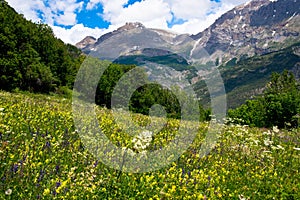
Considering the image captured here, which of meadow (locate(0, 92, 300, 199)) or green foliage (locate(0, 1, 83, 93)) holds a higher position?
green foliage (locate(0, 1, 83, 93))

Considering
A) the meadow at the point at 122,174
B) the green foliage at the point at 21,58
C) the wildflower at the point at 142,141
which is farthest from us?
the green foliage at the point at 21,58

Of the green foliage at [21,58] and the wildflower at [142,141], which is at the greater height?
the green foliage at [21,58]

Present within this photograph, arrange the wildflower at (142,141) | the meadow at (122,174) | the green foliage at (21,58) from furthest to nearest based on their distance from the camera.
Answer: the green foliage at (21,58), the wildflower at (142,141), the meadow at (122,174)

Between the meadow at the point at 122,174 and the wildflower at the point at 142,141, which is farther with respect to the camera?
the wildflower at the point at 142,141

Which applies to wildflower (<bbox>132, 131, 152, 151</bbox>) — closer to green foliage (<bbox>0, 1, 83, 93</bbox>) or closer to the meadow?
the meadow

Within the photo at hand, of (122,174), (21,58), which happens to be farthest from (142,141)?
(21,58)

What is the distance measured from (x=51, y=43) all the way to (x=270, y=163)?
57.4 m

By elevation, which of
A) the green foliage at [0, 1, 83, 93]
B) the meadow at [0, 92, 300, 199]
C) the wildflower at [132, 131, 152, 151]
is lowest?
the meadow at [0, 92, 300, 199]

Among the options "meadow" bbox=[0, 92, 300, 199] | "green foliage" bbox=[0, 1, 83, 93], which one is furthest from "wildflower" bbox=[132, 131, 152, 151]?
"green foliage" bbox=[0, 1, 83, 93]

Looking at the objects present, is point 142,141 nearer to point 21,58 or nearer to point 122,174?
point 122,174

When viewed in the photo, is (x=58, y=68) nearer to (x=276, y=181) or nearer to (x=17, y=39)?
(x=17, y=39)

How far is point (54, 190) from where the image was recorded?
5633 mm

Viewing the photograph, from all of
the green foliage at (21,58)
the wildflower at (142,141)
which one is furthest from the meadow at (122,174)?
the green foliage at (21,58)

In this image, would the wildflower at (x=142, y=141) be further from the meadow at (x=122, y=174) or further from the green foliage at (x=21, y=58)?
the green foliage at (x=21, y=58)
